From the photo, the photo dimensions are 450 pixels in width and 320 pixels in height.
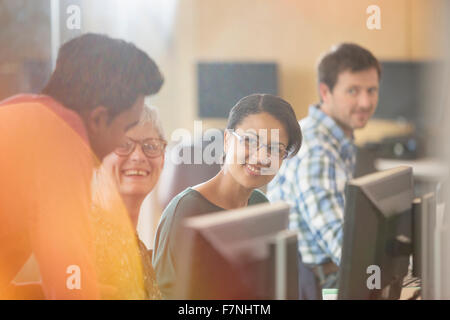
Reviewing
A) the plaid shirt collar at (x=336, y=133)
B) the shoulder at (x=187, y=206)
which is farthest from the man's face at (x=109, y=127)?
the plaid shirt collar at (x=336, y=133)

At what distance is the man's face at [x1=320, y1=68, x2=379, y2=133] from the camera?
5.02ft

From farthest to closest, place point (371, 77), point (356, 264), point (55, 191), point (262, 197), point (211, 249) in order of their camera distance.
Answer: point (371, 77) < point (262, 197) < point (55, 191) < point (356, 264) < point (211, 249)

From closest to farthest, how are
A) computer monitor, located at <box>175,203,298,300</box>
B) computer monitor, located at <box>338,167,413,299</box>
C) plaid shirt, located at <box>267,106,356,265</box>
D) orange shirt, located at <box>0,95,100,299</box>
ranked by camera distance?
computer monitor, located at <box>175,203,298,300</box>
computer monitor, located at <box>338,167,413,299</box>
orange shirt, located at <box>0,95,100,299</box>
plaid shirt, located at <box>267,106,356,265</box>

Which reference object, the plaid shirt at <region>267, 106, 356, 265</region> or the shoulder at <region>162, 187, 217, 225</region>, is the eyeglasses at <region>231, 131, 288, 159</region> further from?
the shoulder at <region>162, 187, 217, 225</region>

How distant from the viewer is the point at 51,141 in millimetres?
1327

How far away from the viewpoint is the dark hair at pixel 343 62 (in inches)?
58.9

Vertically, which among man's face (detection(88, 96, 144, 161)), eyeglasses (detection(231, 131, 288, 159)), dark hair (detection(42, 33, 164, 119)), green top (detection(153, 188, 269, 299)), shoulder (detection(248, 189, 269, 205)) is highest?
dark hair (detection(42, 33, 164, 119))

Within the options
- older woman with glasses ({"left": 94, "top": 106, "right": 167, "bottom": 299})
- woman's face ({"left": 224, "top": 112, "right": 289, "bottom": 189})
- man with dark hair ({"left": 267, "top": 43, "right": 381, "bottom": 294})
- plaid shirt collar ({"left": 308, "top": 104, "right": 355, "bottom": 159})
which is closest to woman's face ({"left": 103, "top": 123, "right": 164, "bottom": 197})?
older woman with glasses ({"left": 94, "top": 106, "right": 167, "bottom": 299})

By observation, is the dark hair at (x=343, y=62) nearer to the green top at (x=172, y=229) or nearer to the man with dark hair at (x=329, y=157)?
the man with dark hair at (x=329, y=157)

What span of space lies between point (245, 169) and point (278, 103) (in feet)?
0.65

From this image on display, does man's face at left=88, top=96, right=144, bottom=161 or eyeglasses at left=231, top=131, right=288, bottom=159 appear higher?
man's face at left=88, top=96, right=144, bottom=161

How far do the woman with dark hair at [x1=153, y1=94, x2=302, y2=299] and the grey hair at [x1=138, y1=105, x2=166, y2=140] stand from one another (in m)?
0.18

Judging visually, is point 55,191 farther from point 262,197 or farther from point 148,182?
point 262,197
